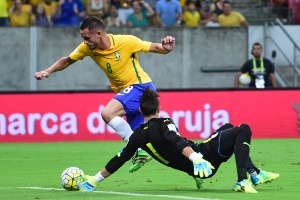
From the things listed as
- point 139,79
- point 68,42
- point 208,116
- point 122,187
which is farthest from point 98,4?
point 122,187

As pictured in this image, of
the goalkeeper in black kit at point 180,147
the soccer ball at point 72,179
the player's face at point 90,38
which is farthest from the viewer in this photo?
the player's face at point 90,38

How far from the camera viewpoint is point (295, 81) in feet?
89.3

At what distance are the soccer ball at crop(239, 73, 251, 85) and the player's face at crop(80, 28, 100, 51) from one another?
9.95 m

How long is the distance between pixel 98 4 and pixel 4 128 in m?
6.00

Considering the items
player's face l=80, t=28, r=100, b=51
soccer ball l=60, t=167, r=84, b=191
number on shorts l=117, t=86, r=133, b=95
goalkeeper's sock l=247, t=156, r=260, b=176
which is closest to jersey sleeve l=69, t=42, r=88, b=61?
player's face l=80, t=28, r=100, b=51

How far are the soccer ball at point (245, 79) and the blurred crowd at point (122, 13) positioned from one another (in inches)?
146

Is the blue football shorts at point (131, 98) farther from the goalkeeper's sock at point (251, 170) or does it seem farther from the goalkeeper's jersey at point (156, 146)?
the goalkeeper's sock at point (251, 170)

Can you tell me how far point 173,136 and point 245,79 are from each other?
13.0 meters

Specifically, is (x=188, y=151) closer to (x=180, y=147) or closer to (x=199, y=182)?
(x=180, y=147)

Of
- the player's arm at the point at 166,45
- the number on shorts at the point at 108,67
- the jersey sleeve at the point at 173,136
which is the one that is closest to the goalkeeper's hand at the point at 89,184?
the jersey sleeve at the point at 173,136

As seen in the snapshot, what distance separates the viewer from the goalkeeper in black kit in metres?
10.9

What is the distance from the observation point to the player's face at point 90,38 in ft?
45.3

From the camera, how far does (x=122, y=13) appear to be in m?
27.7

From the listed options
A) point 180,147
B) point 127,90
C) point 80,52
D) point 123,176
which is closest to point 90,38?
point 80,52
